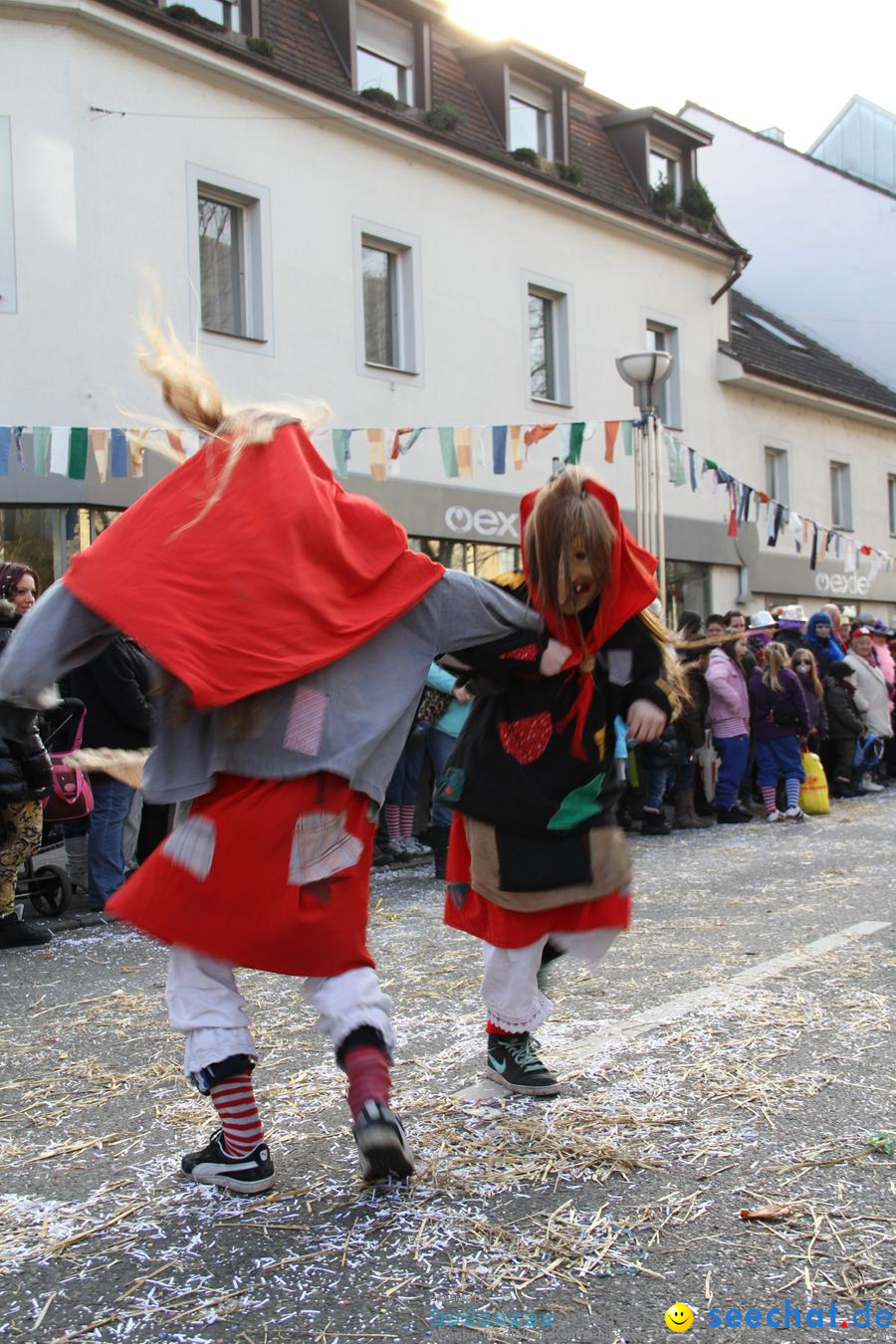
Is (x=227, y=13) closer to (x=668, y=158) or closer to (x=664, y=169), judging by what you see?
(x=664, y=169)

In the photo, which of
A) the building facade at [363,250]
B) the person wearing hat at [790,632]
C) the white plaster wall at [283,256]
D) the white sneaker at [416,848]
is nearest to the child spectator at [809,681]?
the person wearing hat at [790,632]

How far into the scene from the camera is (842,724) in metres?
14.2

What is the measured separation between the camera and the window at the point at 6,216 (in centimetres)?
1289

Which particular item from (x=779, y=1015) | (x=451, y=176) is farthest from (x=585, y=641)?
(x=451, y=176)

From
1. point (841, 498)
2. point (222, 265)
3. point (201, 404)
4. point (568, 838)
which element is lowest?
point (568, 838)

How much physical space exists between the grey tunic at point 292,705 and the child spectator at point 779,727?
9.49 m

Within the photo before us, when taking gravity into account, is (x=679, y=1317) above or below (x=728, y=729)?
below

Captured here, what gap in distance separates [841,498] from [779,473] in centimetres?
291

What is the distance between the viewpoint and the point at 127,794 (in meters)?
7.31

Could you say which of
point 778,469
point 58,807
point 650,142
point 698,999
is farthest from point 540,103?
point 698,999

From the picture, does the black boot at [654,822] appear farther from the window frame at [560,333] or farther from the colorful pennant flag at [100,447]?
the window frame at [560,333]

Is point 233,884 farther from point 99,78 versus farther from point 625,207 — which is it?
point 625,207

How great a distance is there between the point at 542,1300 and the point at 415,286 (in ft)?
50.9

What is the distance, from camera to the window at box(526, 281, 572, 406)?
18938mm
